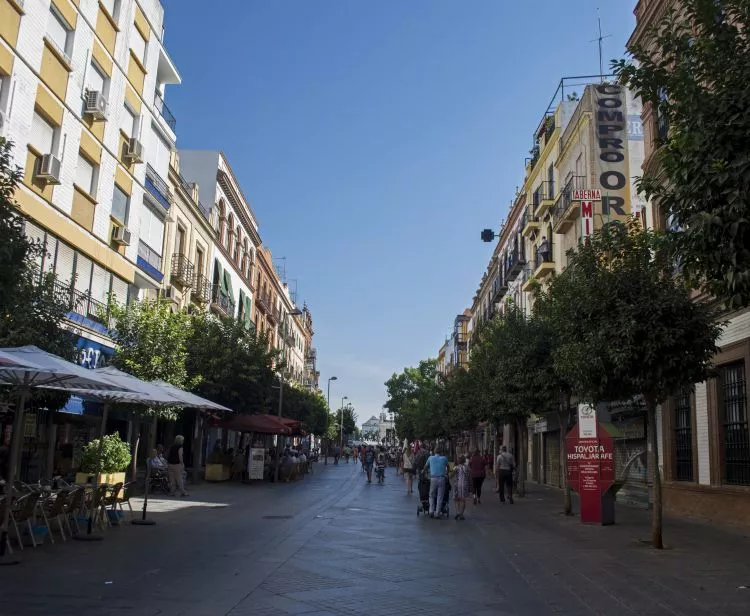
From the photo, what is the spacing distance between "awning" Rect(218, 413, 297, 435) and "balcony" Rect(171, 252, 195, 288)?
6.28 m

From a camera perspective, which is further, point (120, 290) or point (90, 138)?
point (120, 290)

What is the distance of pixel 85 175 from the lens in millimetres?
21938

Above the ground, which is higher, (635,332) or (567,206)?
(567,206)

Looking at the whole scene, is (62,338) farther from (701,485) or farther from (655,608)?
(701,485)

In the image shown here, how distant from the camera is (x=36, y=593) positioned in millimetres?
7453

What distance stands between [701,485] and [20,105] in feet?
61.2

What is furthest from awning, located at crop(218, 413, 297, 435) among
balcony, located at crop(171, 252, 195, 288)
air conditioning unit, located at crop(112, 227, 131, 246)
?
air conditioning unit, located at crop(112, 227, 131, 246)

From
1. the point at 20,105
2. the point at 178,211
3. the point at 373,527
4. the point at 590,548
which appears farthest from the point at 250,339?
the point at 590,548

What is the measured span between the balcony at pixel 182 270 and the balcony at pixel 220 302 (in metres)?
3.98

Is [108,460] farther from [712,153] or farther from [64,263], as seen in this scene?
[712,153]

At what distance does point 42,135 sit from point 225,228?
69.4 ft

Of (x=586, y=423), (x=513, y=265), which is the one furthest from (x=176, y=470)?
(x=513, y=265)

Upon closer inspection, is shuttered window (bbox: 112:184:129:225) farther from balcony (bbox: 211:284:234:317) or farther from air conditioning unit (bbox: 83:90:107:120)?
balcony (bbox: 211:284:234:317)

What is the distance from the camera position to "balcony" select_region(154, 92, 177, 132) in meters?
28.0
